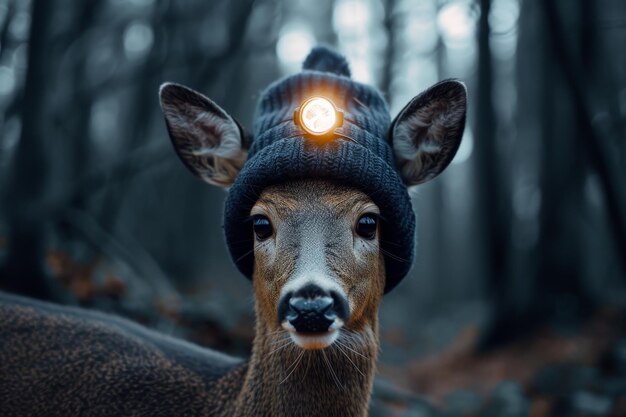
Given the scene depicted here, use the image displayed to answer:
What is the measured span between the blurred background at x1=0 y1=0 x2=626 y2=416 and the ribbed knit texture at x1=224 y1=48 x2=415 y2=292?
910mm

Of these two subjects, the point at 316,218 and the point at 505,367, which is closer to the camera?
the point at 316,218

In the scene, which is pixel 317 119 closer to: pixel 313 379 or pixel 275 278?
pixel 275 278

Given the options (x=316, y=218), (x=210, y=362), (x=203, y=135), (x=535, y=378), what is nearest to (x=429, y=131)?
(x=316, y=218)

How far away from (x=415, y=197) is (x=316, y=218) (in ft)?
3.65

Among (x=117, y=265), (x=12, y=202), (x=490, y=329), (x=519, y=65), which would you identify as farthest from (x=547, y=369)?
(x=519, y=65)

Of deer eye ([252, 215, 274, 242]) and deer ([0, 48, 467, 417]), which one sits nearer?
deer ([0, 48, 467, 417])

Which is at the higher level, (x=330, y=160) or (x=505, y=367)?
(x=330, y=160)

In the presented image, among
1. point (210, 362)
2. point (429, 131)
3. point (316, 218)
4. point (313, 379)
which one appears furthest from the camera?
point (210, 362)

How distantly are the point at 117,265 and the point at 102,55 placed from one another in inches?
648

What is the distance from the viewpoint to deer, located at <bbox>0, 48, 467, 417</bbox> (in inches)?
118

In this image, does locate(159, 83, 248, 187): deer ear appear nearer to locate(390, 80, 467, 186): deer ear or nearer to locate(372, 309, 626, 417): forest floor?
locate(390, 80, 467, 186): deer ear

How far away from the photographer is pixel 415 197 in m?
3.89

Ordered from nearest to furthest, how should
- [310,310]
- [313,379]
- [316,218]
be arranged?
[310,310], [316,218], [313,379]

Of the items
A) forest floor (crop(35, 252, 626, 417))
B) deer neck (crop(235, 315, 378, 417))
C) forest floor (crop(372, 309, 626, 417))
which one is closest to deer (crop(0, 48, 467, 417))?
deer neck (crop(235, 315, 378, 417))
